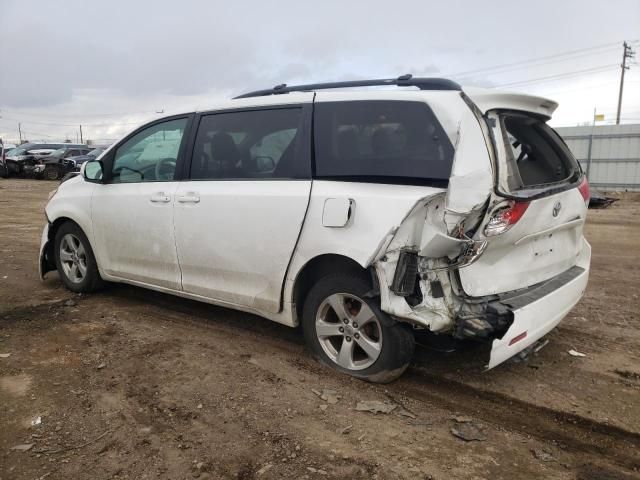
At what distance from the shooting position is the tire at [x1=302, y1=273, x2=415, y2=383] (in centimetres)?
327

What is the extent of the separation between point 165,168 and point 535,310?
10.1ft

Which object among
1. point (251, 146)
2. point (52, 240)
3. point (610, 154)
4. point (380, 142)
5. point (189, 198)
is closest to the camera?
point (380, 142)

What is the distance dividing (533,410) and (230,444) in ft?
5.97

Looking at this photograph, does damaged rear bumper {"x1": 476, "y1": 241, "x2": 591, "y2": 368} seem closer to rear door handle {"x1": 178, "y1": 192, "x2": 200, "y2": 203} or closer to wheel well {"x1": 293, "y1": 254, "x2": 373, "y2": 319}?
wheel well {"x1": 293, "y1": 254, "x2": 373, "y2": 319}

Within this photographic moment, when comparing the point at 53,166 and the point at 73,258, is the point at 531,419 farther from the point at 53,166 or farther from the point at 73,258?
the point at 53,166

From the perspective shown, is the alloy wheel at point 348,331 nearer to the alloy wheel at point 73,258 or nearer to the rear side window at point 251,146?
the rear side window at point 251,146

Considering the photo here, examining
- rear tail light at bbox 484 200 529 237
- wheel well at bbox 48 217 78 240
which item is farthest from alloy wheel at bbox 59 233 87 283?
rear tail light at bbox 484 200 529 237

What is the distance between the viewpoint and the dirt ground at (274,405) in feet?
8.64

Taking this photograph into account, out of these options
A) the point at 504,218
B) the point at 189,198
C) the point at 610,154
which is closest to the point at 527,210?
the point at 504,218

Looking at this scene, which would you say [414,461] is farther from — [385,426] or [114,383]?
[114,383]

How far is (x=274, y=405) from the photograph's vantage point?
3.20 meters

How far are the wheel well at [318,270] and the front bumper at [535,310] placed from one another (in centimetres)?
87

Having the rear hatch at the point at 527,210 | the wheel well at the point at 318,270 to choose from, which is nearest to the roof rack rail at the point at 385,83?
the rear hatch at the point at 527,210

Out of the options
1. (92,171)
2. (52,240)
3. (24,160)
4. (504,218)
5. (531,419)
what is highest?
(24,160)
